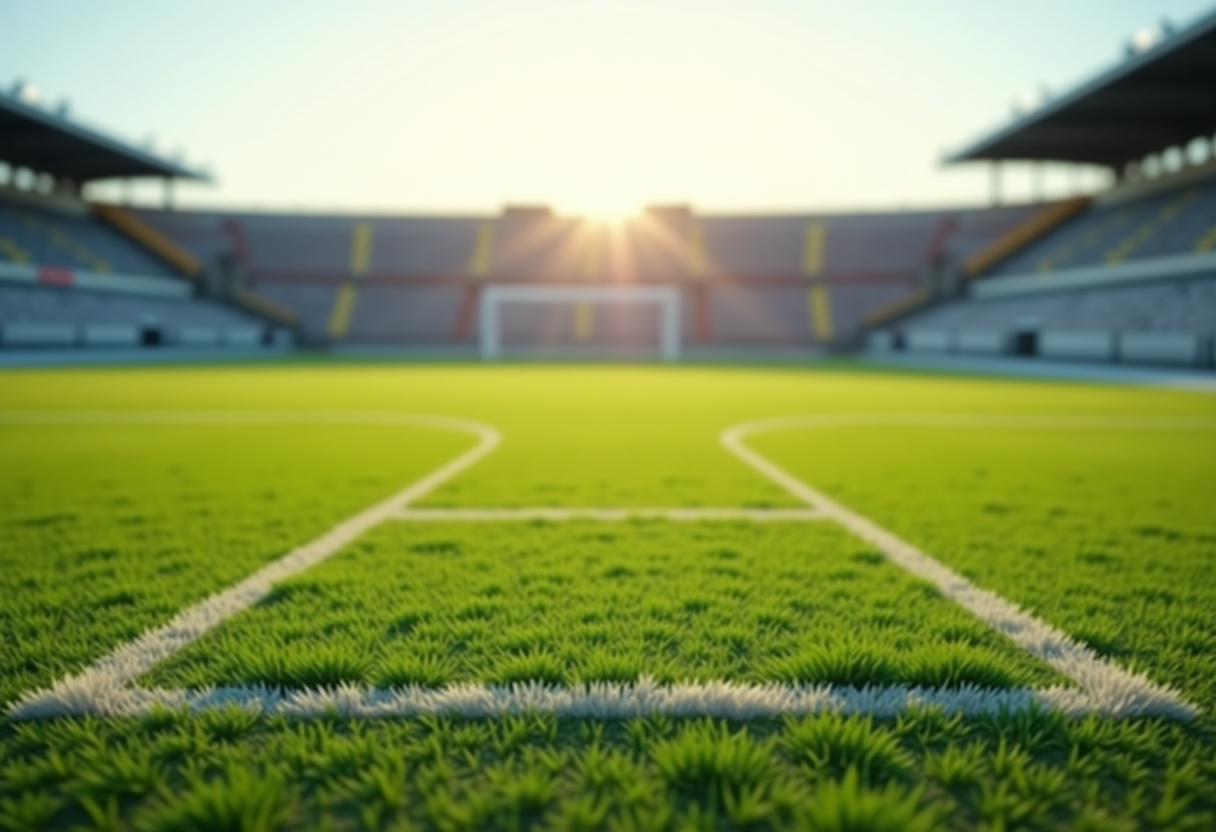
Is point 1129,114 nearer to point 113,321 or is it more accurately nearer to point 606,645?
point 606,645

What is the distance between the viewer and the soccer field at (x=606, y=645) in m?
1.80

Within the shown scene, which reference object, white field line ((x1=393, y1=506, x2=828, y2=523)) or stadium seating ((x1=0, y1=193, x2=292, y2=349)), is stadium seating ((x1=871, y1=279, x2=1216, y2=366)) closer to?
white field line ((x1=393, y1=506, x2=828, y2=523))

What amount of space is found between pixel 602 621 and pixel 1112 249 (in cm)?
3633

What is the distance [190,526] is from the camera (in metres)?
4.45

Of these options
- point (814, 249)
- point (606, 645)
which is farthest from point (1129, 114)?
point (606, 645)

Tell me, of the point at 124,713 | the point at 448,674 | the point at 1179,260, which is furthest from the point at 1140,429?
the point at 1179,260

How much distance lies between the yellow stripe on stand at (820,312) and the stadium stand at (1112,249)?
7.35ft

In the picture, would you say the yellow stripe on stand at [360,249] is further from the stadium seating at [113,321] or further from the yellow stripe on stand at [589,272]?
the yellow stripe on stand at [589,272]

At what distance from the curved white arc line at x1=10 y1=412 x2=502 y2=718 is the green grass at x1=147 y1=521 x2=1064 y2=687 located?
10 cm

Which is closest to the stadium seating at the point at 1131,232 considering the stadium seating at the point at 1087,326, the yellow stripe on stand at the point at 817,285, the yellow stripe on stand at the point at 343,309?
the stadium seating at the point at 1087,326

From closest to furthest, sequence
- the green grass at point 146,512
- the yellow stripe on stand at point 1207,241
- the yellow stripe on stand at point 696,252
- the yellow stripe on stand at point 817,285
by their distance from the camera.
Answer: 1. the green grass at point 146,512
2. the yellow stripe on stand at point 1207,241
3. the yellow stripe on stand at point 817,285
4. the yellow stripe on stand at point 696,252

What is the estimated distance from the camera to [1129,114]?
30422 mm

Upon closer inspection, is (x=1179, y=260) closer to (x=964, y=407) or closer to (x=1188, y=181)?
(x=1188, y=181)

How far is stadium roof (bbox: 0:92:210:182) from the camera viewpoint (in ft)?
102
